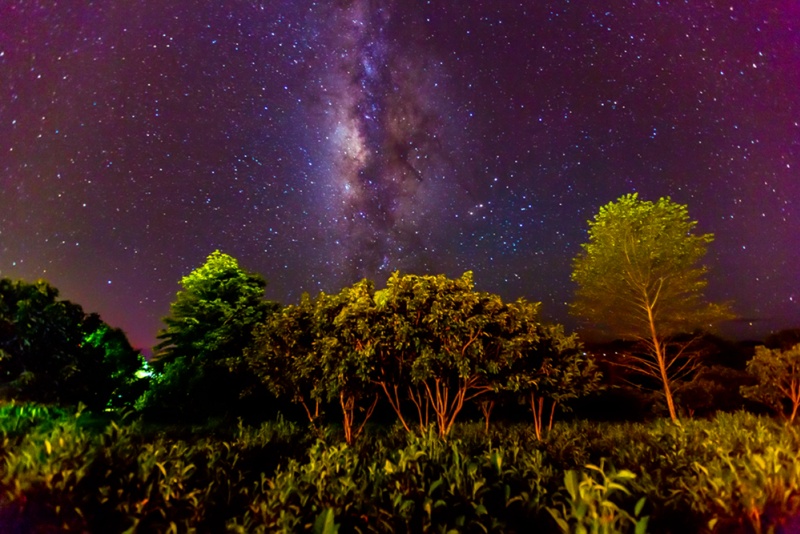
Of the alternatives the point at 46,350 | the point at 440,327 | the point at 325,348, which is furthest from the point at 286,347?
the point at 46,350

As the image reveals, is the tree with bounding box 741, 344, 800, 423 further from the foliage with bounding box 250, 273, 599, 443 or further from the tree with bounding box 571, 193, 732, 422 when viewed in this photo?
the foliage with bounding box 250, 273, 599, 443

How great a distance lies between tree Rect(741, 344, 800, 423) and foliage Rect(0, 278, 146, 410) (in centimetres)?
2587

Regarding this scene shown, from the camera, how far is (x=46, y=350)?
16156 millimetres

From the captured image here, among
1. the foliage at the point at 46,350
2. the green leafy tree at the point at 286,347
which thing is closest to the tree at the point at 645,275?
the green leafy tree at the point at 286,347

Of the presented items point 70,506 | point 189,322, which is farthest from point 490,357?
point 189,322

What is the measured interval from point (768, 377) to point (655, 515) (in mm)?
15774

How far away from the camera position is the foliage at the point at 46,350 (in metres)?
15.5

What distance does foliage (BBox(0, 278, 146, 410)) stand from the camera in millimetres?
15500

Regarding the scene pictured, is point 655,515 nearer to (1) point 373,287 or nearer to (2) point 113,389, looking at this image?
(1) point 373,287

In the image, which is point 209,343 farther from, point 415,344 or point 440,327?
point 440,327

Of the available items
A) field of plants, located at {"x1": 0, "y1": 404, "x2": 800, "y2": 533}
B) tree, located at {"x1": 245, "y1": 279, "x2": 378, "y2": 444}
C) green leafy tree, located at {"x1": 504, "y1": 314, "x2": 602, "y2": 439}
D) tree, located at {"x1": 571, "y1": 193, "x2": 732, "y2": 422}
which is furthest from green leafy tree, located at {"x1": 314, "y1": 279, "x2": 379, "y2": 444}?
tree, located at {"x1": 571, "y1": 193, "x2": 732, "y2": 422}

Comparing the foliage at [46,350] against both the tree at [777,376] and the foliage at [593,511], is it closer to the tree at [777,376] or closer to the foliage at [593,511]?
the foliage at [593,511]

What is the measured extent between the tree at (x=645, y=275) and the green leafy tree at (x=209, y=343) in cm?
1368

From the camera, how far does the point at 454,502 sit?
4.01 m
